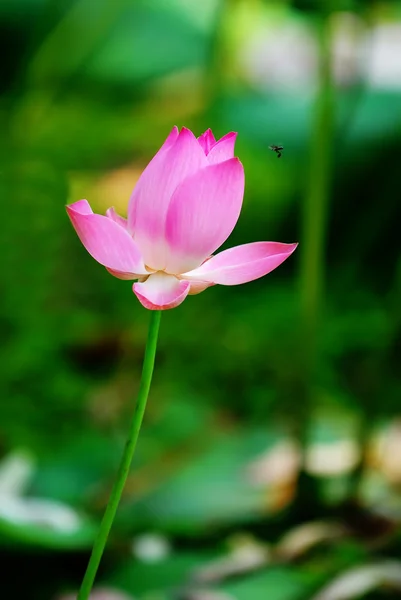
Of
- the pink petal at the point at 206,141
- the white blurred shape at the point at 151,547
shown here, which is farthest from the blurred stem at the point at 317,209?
the pink petal at the point at 206,141

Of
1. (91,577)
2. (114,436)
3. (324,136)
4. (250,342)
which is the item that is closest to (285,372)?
(250,342)

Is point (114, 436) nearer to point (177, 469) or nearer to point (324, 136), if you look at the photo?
point (177, 469)

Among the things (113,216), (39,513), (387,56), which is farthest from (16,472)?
(387,56)

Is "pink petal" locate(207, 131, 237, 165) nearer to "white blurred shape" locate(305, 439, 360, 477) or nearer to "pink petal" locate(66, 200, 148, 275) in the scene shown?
"pink petal" locate(66, 200, 148, 275)

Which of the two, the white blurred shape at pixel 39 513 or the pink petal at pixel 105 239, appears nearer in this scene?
the pink petal at pixel 105 239

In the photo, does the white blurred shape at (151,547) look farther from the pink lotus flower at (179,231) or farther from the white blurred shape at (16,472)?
the pink lotus flower at (179,231)

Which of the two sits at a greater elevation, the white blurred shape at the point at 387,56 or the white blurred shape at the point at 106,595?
the white blurred shape at the point at 387,56
